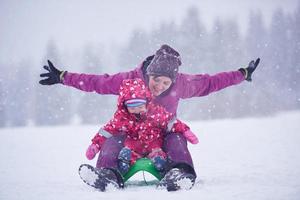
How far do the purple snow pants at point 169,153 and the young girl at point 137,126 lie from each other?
0.06 meters

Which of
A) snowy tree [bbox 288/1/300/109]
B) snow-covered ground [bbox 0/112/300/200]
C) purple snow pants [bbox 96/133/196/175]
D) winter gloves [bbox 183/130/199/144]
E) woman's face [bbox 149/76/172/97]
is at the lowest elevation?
snow-covered ground [bbox 0/112/300/200]

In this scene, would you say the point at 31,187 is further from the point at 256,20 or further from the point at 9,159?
the point at 256,20

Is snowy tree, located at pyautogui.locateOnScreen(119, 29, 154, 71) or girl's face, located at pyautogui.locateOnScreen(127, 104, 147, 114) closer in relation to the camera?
girl's face, located at pyautogui.locateOnScreen(127, 104, 147, 114)

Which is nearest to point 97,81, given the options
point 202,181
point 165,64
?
point 165,64

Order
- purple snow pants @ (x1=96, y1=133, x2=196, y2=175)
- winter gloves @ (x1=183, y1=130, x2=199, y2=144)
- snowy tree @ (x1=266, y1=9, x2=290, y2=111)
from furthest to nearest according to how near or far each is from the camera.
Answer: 1. snowy tree @ (x1=266, y1=9, x2=290, y2=111)
2. winter gloves @ (x1=183, y1=130, x2=199, y2=144)
3. purple snow pants @ (x1=96, y1=133, x2=196, y2=175)

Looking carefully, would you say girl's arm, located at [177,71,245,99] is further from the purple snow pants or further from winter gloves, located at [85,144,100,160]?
winter gloves, located at [85,144,100,160]

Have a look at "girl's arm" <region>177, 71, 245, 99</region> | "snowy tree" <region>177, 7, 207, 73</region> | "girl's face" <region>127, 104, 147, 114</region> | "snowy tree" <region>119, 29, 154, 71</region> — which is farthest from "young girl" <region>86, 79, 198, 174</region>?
"snowy tree" <region>119, 29, 154, 71</region>

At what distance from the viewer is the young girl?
3768 millimetres

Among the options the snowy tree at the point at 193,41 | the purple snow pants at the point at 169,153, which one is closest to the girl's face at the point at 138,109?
the purple snow pants at the point at 169,153

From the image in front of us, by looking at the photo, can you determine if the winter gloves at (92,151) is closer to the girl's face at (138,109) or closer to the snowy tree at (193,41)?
the girl's face at (138,109)

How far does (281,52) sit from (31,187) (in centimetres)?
3629

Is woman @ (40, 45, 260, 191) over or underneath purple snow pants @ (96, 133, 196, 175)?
over

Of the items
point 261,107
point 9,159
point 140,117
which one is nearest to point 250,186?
point 140,117

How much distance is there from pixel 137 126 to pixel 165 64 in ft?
2.53
